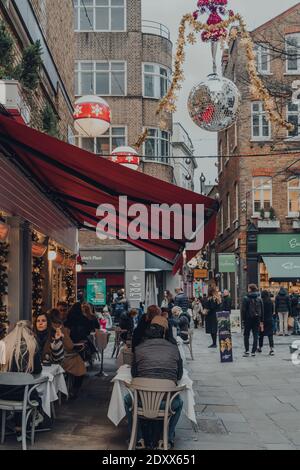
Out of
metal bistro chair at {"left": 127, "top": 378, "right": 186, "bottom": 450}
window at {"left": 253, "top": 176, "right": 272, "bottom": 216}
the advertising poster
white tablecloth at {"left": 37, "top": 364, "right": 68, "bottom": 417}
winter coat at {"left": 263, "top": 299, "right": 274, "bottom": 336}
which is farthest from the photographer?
window at {"left": 253, "top": 176, "right": 272, "bottom": 216}

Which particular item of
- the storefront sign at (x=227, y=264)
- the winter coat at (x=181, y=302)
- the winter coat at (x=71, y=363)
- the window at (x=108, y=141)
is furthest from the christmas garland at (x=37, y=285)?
the window at (x=108, y=141)

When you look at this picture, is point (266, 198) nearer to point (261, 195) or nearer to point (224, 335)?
point (261, 195)

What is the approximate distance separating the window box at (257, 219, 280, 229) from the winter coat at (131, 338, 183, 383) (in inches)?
921

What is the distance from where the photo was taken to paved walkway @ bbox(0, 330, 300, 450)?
7609mm

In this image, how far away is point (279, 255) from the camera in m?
30.3

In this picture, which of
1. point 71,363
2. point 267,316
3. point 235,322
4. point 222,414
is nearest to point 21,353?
point 71,363

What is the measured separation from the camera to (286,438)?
25.8 ft

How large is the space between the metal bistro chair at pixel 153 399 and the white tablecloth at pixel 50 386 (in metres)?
1.34

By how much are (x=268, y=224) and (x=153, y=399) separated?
2402 centimetres

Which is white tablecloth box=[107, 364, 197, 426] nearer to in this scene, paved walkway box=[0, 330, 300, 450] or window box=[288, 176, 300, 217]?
paved walkway box=[0, 330, 300, 450]

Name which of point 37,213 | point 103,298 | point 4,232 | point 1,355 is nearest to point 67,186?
point 4,232

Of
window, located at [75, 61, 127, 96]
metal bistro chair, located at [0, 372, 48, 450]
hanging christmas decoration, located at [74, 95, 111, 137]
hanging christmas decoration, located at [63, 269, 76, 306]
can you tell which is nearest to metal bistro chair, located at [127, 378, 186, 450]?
metal bistro chair, located at [0, 372, 48, 450]
